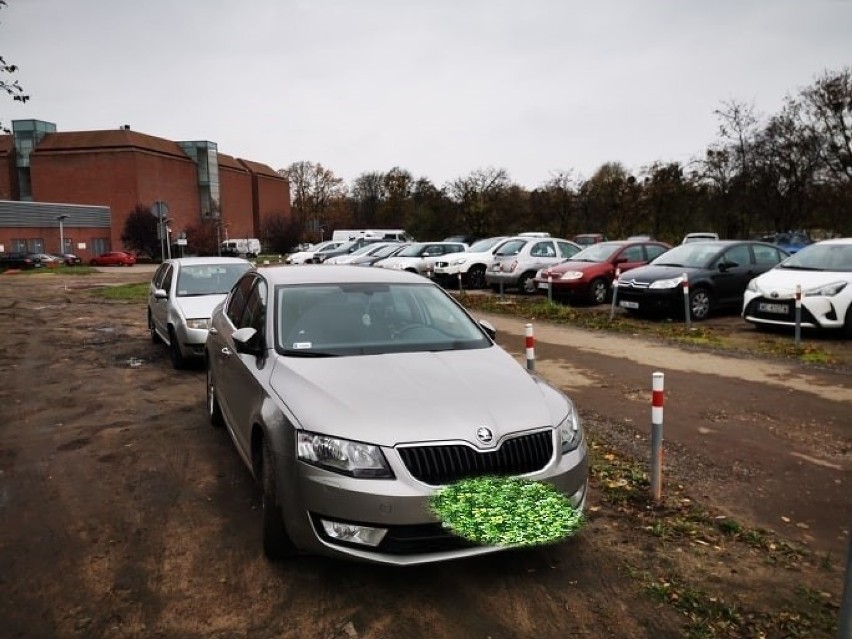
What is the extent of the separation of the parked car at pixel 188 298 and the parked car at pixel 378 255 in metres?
15.3

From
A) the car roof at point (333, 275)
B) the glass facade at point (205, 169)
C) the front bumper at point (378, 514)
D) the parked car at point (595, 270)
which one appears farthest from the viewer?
the glass facade at point (205, 169)

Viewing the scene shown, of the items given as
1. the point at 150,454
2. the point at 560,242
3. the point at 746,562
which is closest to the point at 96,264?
the point at 560,242

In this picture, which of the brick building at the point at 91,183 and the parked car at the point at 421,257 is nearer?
the parked car at the point at 421,257

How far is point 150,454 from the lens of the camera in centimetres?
579

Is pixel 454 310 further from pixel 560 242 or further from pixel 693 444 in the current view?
pixel 560 242

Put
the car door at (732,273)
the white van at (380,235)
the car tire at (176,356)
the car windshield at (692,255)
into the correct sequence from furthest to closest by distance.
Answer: the white van at (380,235), the car windshield at (692,255), the car door at (732,273), the car tire at (176,356)

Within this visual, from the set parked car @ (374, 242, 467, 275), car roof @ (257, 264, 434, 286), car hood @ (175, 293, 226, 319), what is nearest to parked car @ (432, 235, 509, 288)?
parked car @ (374, 242, 467, 275)

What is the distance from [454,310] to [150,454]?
2877 millimetres

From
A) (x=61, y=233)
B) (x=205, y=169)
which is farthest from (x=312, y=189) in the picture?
(x=61, y=233)

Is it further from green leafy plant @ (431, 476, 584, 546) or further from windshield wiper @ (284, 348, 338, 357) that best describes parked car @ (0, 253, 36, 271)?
green leafy plant @ (431, 476, 584, 546)

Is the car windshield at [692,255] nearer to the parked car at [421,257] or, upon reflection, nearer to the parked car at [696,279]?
the parked car at [696,279]

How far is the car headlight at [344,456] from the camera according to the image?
3.29 meters

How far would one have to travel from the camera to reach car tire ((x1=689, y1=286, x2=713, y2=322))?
13625 millimetres

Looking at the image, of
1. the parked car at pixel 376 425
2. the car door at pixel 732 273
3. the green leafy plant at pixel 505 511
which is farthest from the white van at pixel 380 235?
the green leafy plant at pixel 505 511
